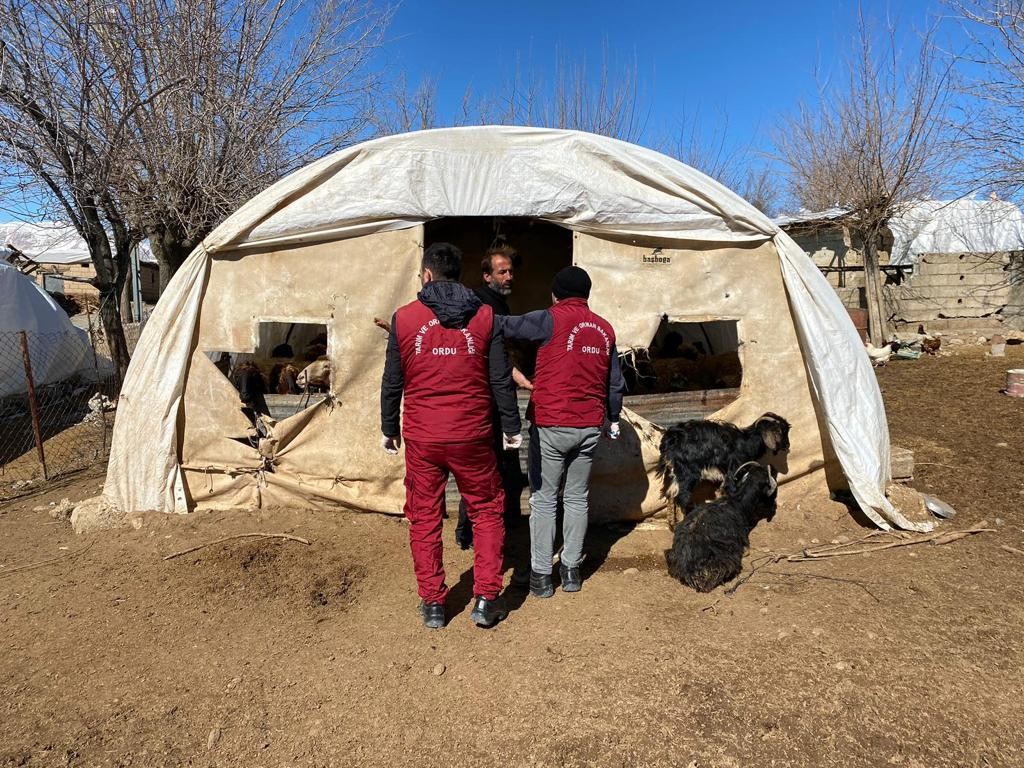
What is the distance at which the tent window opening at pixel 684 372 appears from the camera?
5.66 metres

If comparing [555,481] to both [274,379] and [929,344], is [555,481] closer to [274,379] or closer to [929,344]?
[274,379]

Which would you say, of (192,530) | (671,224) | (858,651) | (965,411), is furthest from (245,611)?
(965,411)

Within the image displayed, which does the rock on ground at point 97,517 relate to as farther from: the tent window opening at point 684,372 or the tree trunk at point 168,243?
the tent window opening at point 684,372

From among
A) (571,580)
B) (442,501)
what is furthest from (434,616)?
(571,580)

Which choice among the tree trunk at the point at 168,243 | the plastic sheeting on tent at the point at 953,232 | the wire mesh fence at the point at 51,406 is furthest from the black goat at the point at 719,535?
the plastic sheeting on tent at the point at 953,232

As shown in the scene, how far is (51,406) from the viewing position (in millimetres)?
10586

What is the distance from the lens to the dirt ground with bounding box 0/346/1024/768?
A: 288 centimetres

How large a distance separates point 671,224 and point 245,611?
4091 mm

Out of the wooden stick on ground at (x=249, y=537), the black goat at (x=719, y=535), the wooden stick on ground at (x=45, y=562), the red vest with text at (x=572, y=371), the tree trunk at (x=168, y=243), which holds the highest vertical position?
the tree trunk at (x=168, y=243)

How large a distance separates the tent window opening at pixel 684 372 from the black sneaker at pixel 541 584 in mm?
1923

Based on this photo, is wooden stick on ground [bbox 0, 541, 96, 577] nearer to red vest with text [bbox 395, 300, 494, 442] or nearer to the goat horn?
red vest with text [bbox 395, 300, 494, 442]

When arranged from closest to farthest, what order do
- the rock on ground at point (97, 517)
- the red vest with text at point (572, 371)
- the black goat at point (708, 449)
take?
the red vest with text at point (572, 371) → the black goat at point (708, 449) → the rock on ground at point (97, 517)

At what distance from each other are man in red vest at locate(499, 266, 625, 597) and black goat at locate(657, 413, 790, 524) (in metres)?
0.94

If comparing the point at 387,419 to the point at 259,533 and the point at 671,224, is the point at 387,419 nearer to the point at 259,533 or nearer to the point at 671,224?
the point at 259,533
